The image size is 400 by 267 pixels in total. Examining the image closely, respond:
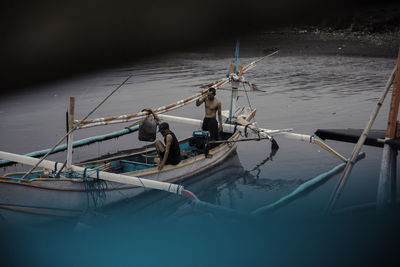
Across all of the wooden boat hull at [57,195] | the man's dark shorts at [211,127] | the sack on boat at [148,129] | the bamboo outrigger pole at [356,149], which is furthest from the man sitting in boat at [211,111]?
the bamboo outrigger pole at [356,149]

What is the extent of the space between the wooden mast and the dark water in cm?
37

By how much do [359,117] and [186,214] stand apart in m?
9.57

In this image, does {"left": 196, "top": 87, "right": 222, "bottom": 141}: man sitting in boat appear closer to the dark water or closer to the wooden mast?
the dark water

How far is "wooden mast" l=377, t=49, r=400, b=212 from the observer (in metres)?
8.39

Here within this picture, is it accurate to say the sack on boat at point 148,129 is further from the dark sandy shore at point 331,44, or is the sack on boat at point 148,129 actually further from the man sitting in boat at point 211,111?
the dark sandy shore at point 331,44

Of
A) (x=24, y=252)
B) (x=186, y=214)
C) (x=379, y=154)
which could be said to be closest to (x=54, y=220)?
(x=24, y=252)

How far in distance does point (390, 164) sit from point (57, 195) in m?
7.76

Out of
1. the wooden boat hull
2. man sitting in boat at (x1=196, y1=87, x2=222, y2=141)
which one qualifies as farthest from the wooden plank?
the wooden boat hull

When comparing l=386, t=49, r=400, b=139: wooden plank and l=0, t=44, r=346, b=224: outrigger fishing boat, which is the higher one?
l=386, t=49, r=400, b=139: wooden plank

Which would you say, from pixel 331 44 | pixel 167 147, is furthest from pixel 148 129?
pixel 331 44

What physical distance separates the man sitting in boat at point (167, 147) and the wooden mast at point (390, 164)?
4.32 metres

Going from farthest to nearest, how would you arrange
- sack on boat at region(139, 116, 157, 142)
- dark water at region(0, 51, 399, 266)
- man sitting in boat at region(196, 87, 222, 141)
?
1. man sitting in boat at region(196, 87, 222, 141)
2. sack on boat at region(139, 116, 157, 142)
3. dark water at region(0, 51, 399, 266)

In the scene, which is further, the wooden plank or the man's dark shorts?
the man's dark shorts

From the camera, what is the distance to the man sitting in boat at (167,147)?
884 cm
